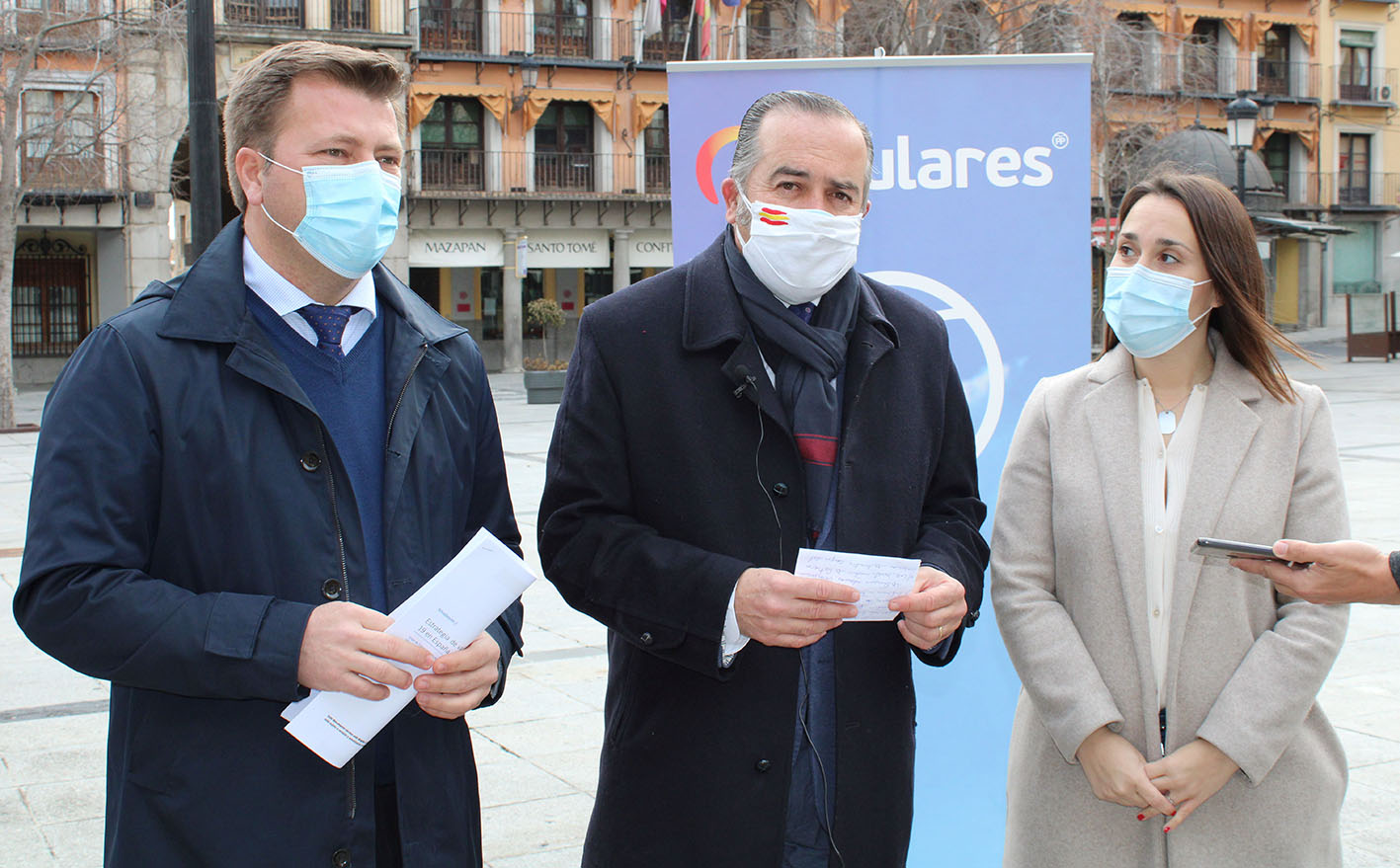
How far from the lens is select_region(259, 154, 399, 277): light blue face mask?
7.54ft

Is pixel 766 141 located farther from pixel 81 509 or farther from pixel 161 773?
pixel 161 773

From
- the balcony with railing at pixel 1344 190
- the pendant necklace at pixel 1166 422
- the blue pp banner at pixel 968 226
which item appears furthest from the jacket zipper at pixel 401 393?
the balcony with railing at pixel 1344 190

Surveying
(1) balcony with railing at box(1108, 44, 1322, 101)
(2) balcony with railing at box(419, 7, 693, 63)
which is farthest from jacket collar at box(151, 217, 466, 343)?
(1) balcony with railing at box(1108, 44, 1322, 101)

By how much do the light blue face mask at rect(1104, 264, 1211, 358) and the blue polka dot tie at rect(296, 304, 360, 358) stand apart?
1.59 m

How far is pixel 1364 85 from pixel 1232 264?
4721 cm

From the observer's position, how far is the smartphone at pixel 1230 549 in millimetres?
2326

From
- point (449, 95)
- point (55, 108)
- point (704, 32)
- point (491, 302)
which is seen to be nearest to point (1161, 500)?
point (704, 32)

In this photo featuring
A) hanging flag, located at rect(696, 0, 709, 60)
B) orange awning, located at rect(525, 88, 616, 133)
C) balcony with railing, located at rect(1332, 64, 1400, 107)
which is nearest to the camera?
hanging flag, located at rect(696, 0, 709, 60)

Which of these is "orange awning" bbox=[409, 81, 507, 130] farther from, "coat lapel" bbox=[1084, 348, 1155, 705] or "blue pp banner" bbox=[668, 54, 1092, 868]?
"coat lapel" bbox=[1084, 348, 1155, 705]

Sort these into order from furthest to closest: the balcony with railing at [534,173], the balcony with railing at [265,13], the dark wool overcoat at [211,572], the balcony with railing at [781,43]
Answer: the balcony with railing at [534,173] < the balcony with railing at [265,13] < the balcony with railing at [781,43] < the dark wool overcoat at [211,572]

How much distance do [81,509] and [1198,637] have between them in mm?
2099

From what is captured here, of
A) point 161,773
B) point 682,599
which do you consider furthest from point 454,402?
point 161,773

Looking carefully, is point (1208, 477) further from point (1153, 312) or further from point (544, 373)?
point (544, 373)

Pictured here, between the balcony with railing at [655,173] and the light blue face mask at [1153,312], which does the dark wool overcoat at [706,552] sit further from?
the balcony with railing at [655,173]
